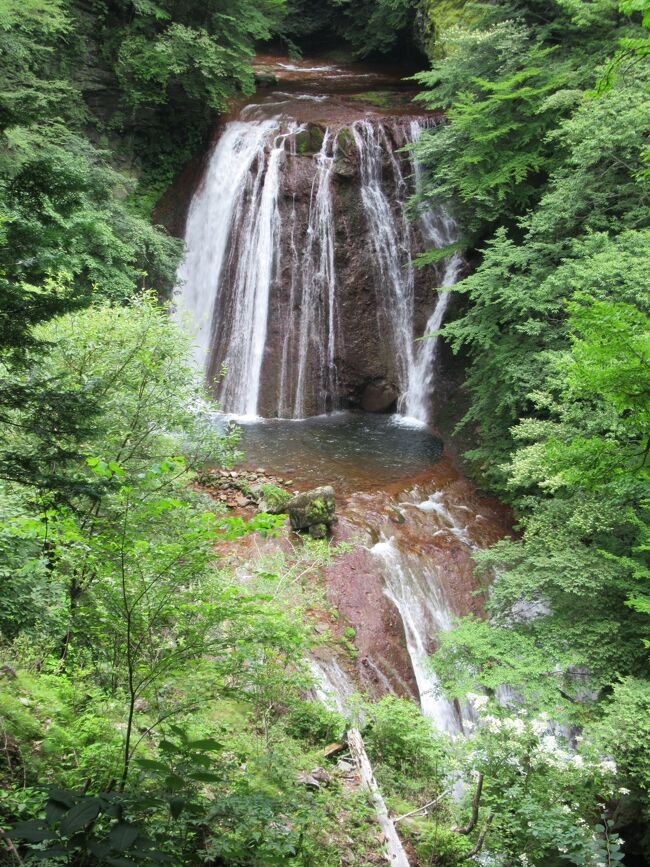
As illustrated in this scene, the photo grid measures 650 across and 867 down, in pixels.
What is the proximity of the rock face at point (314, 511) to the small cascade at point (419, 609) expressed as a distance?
0.89m

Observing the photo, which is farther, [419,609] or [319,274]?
[319,274]

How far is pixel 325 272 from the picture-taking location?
1603 centimetres

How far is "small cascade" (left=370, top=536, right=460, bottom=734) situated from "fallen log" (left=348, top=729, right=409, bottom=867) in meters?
2.85

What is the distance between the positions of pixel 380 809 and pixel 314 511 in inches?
213

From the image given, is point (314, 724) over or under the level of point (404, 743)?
over

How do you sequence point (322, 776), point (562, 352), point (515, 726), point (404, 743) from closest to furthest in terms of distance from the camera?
1. point (322, 776)
2. point (515, 726)
3. point (404, 743)
4. point (562, 352)

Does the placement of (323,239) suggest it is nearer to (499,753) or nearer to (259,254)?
(259,254)

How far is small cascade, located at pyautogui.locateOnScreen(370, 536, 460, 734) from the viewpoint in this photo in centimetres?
823

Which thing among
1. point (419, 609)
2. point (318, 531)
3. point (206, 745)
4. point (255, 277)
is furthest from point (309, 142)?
point (206, 745)

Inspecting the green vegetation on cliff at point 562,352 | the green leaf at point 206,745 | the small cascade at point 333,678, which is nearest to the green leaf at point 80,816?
the green leaf at point 206,745

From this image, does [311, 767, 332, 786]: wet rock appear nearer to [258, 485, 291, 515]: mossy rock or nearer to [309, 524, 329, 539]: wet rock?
[309, 524, 329, 539]: wet rock

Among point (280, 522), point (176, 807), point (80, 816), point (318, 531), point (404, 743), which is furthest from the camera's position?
point (318, 531)

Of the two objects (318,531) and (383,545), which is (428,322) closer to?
(383,545)

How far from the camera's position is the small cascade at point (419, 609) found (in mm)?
8234
